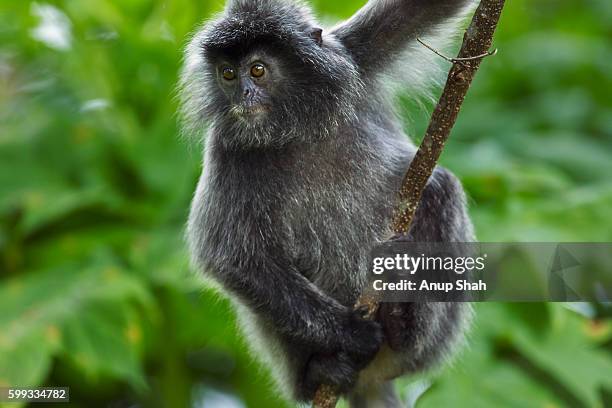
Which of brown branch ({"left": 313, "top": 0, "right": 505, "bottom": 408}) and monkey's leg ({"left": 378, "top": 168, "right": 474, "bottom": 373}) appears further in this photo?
monkey's leg ({"left": 378, "top": 168, "right": 474, "bottom": 373})

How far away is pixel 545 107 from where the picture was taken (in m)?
6.22

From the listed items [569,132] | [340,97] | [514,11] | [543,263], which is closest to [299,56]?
[340,97]

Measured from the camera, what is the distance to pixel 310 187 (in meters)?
4.09

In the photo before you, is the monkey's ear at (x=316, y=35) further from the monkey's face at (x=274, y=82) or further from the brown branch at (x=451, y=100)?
the brown branch at (x=451, y=100)

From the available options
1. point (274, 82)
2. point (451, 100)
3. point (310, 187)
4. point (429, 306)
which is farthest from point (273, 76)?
point (429, 306)

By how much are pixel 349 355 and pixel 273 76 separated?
1.20 metres

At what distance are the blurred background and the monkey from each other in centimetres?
45

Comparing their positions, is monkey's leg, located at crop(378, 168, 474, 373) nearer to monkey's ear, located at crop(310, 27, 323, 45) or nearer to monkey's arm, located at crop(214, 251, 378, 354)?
monkey's arm, located at crop(214, 251, 378, 354)

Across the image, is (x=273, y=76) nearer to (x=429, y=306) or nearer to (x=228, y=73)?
(x=228, y=73)

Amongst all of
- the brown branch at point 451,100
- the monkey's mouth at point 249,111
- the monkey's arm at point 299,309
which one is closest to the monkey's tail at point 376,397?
the monkey's arm at point 299,309

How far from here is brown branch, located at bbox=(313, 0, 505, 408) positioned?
132 inches

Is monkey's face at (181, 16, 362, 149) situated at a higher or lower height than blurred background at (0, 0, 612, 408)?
higher

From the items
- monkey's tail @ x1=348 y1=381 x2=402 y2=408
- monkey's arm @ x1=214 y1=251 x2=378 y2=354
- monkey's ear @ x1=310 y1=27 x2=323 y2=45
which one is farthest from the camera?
monkey's tail @ x1=348 y1=381 x2=402 y2=408

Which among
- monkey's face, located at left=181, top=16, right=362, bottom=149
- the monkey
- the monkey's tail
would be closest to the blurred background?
the monkey's tail
